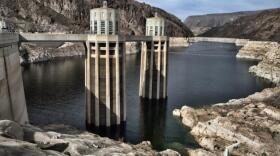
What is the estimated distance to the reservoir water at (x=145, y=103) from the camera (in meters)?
62.8

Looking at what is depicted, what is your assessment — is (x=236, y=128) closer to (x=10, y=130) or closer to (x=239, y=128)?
(x=239, y=128)

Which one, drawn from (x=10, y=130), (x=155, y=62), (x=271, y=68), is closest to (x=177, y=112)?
(x=155, y=62)

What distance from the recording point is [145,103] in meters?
82.6

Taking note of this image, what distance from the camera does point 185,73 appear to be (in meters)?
135

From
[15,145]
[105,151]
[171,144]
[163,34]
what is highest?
[163,34]

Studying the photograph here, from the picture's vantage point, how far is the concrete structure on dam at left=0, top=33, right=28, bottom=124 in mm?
43125

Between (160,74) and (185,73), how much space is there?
171ft

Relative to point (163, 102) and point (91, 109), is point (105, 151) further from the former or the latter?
point (163, 102)

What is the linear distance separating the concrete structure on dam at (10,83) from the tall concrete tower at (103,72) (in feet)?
39.8

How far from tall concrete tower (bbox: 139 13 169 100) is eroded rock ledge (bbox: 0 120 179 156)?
1285 inches

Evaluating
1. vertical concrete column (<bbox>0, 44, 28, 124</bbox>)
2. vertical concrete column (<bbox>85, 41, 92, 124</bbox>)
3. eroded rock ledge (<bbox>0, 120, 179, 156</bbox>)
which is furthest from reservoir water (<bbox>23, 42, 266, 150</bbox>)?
vertical concrete column (<bbox>0, 44, 28, 124</bbox>)

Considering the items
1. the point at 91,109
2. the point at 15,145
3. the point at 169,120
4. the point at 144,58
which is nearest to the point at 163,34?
the point at 144,58

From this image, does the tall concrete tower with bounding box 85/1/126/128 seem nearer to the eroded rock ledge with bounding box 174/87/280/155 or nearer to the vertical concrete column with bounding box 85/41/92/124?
the vertical concrete column with bounding box 85/41/92/124

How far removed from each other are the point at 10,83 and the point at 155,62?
43.4 metres
